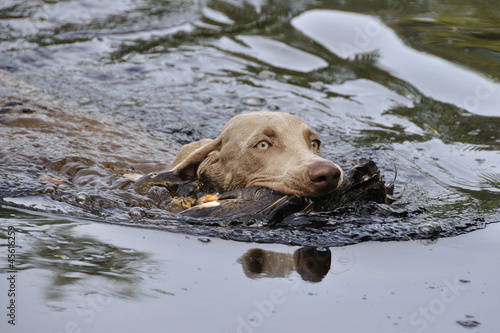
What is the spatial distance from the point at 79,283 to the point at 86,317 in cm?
44

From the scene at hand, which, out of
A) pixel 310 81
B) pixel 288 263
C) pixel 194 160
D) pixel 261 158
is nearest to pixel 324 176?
pixel 288 263

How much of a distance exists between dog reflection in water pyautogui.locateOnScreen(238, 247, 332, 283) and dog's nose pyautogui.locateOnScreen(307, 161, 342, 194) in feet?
1.65

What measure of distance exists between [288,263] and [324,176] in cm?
81

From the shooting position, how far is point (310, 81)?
10602 mm

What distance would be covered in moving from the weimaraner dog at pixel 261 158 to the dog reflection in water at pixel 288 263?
60 cm

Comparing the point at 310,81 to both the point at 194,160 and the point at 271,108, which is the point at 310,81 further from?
the point at 194,160

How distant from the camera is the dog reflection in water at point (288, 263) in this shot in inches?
174

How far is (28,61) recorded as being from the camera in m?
10.6

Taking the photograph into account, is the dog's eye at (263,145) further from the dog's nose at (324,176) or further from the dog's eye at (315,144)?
the dog's nose at (324,176)

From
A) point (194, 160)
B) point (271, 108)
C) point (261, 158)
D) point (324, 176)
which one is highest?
point (324, 176)

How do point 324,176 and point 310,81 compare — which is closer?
point 324,176

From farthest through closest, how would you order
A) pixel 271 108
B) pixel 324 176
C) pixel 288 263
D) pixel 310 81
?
pixel 310 81
pixel 271 108
pixel 324 176
pixel 288 263

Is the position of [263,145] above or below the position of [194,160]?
above

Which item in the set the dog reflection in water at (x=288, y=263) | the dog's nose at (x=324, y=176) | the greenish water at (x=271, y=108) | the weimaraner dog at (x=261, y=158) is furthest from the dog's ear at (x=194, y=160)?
the dog reflection in water at (x=288, y=263)
